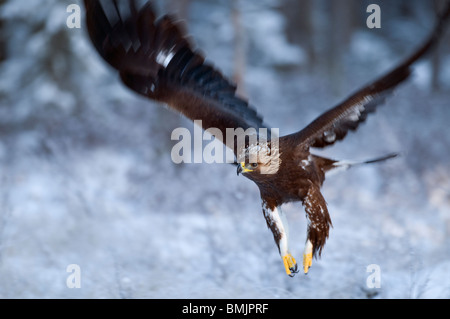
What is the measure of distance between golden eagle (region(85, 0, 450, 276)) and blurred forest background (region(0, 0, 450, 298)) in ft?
5.04

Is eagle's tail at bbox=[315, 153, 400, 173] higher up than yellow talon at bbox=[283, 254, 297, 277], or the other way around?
eagle's tail at bbox=[315, 153, 400, 173]

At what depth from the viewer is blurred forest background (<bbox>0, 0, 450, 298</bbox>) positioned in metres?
6.70

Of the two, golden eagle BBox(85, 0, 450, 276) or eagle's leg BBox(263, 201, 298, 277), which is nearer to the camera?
golden eagle BBox(85, 0, 450, 276)

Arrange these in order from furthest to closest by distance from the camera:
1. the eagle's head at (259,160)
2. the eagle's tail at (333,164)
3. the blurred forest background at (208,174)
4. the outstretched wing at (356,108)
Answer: the blurred forest background at (208,174) < the eagle's tail at (333,164) < the eagle's head at (259,160) < the outstretched wing at (356,108)

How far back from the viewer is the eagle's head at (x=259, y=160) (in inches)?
174

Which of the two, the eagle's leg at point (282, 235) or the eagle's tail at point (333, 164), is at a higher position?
the eagle's tail at point (333, 164)

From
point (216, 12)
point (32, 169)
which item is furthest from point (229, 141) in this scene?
point (216, 12)

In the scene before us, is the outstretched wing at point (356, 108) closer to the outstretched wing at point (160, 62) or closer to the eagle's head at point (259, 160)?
the eagle's head at point (259, 160)

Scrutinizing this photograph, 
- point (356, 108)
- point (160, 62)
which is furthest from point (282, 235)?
point (160, 62)

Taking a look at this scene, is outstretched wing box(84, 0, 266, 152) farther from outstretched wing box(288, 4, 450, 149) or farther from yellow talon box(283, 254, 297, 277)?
yellow talon box(283, 254, 297, 277)

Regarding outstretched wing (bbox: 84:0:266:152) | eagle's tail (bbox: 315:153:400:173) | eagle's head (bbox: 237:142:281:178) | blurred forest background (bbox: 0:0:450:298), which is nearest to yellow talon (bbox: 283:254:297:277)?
eagle's head (bbox: 237:142:281:178)

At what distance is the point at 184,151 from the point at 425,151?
5.39m

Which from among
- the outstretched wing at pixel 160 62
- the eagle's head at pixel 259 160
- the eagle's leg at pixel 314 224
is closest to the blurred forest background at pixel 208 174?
the eagle's leg at pixel 314 224

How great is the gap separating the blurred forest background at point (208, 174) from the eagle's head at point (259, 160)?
1961 mm
